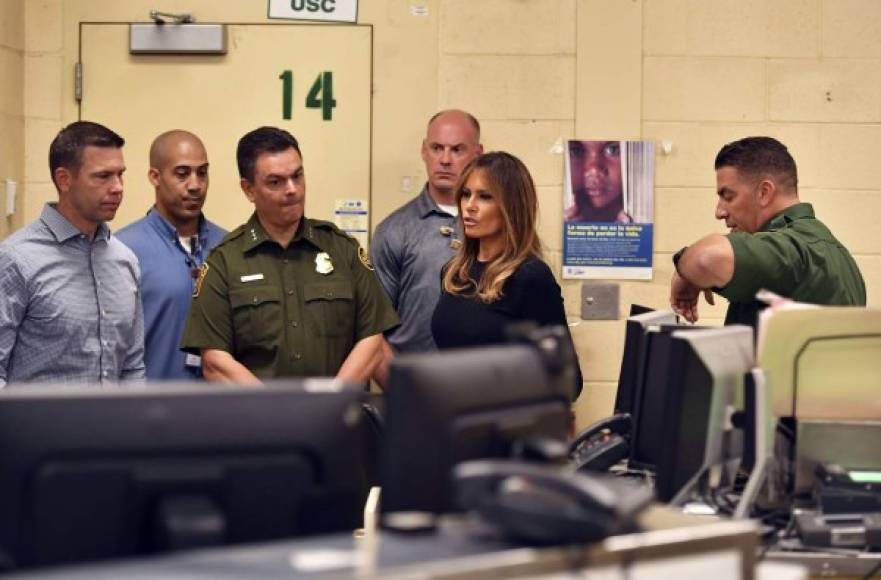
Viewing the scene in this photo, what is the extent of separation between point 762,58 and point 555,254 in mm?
1036

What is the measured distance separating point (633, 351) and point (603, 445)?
0.27 meters

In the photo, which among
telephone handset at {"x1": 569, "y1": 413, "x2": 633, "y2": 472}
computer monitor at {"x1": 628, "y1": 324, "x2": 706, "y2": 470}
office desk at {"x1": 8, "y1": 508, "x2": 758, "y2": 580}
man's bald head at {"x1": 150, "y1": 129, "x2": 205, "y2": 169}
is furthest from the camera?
man's bald head at {"x1": 150, "y1": 129, "x2": 205, "y2": 169}

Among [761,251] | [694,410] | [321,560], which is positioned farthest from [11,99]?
[321,560]

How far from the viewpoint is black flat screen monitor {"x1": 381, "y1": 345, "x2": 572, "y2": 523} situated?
177cm

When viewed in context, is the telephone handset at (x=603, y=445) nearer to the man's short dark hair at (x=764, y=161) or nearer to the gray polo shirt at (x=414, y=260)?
the man's short dark hair at (x=764, y=161)

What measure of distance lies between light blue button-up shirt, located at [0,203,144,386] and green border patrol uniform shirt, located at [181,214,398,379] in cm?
21

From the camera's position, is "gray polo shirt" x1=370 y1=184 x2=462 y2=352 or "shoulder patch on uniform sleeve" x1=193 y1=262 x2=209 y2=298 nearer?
"shoulder patch on uniform sleeve" x1=193 y1=262 x2=209 y2=298

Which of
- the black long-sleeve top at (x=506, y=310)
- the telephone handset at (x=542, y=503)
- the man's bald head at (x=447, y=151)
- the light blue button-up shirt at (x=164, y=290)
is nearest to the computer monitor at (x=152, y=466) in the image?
the telephone handset at (x=542, y=503)

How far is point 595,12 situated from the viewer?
16.1 ft

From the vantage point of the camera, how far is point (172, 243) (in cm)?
434

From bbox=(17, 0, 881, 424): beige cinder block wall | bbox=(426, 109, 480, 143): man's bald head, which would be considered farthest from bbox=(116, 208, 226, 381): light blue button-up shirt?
bbox=(426, 109, 480, 143): man's bald head

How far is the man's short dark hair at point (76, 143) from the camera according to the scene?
384 centimetres

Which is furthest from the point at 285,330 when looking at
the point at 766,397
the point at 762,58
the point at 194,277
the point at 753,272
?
the point at 762,58

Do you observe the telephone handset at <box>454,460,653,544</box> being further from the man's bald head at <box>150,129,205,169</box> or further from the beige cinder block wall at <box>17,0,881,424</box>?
the beige cinder block wall at <box>17,0,881,424</box>
